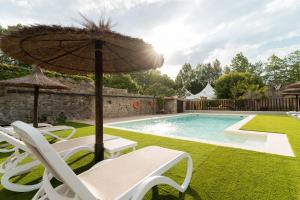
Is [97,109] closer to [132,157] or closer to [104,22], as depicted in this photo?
[132,157]

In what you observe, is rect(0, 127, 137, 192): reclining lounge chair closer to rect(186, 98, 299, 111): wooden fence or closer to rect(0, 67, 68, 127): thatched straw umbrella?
rect(0, 67, 68, 127): thatched straw umbrella

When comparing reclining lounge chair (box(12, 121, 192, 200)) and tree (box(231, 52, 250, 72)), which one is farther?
tree (box(231, 52, 250, 72))

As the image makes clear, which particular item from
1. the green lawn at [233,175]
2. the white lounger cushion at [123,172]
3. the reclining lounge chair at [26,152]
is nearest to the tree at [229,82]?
the green lawn at [233,175]

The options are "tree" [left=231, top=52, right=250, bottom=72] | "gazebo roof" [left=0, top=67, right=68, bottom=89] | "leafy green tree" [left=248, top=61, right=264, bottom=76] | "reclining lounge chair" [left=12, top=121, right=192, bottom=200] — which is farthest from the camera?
"tree" [left=231, top=52, right=250, bottom=72]

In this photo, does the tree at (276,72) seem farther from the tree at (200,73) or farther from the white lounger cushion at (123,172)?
the white lounger cushion at (123,172)

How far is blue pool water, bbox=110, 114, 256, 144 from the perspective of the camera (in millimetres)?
7074

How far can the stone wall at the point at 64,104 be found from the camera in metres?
8.87

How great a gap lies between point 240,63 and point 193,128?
121 ft

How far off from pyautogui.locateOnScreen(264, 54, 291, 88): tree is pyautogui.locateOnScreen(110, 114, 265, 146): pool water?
2899 centimetres

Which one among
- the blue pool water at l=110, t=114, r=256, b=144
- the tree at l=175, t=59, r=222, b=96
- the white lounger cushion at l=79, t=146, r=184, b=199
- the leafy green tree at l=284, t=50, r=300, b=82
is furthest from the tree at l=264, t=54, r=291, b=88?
the white lounger cushion at l=79, t=146, r=184, b=199

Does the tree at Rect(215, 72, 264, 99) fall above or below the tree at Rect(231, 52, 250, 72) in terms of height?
below

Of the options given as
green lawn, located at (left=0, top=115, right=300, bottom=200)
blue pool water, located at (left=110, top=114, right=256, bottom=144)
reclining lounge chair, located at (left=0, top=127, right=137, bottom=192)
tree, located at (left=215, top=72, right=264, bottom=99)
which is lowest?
blue pool water, located at (left=110, top=114, right=256, bottom=144)

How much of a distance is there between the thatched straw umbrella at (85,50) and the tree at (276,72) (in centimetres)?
3972

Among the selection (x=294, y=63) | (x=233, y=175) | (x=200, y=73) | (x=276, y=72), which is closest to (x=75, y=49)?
(x=233, y=175)
